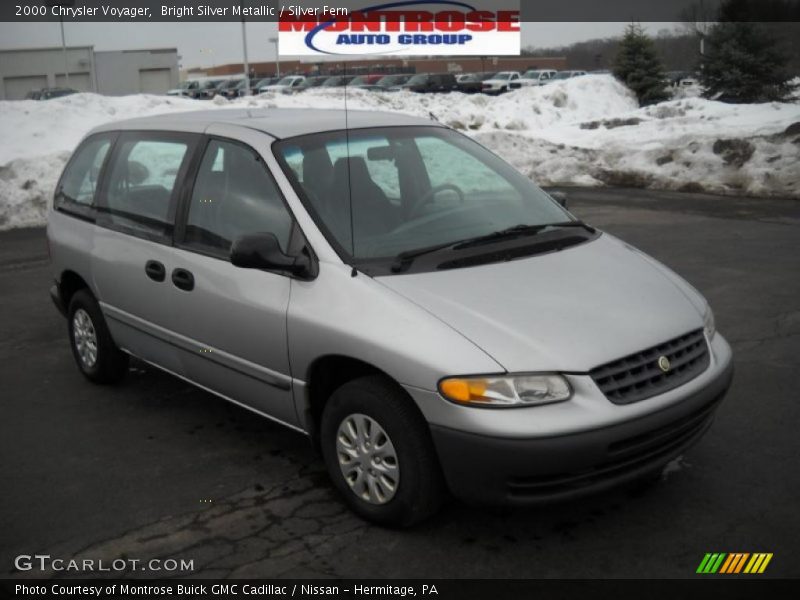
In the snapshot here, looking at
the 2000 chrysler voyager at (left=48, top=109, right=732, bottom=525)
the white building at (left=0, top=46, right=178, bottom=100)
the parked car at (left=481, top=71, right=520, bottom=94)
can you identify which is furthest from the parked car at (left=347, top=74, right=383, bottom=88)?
the 2000 chrysler voyager at (left=48, top=109, right=732, bottom=525)

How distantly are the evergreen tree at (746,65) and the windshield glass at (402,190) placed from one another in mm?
24161

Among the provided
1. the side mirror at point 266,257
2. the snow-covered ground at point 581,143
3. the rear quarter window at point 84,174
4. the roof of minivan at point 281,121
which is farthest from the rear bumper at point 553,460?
the snow-covered ground at point 581,143

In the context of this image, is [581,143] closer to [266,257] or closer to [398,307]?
[266,257]

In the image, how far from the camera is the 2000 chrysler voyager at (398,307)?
10.9 ft

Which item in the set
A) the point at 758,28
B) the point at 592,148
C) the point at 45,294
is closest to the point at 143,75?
the point at 758,28

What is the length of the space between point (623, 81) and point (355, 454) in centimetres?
3016

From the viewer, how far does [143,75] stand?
71375 mm

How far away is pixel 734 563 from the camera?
3.39 metres

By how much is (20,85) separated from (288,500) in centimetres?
6706

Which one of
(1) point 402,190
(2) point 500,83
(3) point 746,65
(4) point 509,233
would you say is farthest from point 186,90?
→ (4) point 509,233

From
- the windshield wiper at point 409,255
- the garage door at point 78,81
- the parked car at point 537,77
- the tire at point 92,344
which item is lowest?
the tire at point 92,344

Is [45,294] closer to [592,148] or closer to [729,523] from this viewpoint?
[729,523]

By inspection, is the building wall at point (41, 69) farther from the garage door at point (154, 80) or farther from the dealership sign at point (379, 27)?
the dealership sign at point (379, 27)

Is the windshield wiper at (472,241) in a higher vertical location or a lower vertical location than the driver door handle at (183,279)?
higher
